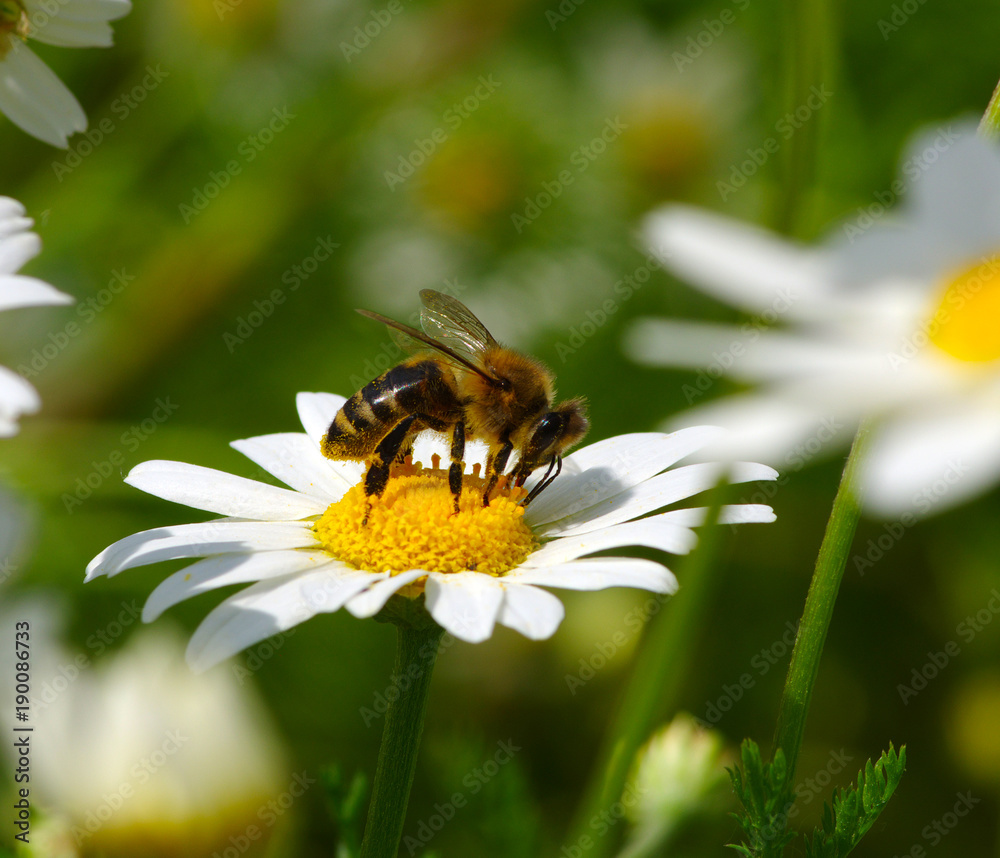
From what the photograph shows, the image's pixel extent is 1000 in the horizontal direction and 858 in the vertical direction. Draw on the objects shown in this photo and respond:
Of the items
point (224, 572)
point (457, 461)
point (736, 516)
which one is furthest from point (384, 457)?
point (736, 516)

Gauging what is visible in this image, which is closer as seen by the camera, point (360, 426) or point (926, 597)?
point (360, 426)

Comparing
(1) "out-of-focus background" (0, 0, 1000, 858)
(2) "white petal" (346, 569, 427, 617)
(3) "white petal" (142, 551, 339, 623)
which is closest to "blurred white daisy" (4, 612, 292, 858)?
A: (3) "white petal" (142, 551, 339, 623)

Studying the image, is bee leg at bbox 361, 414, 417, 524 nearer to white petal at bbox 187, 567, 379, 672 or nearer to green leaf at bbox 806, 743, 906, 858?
white petal at bbox 187, 567, 379, 672

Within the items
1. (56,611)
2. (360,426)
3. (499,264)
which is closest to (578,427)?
(360,426)

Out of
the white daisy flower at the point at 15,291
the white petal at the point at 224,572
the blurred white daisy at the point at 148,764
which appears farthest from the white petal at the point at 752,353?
the blurred white daisy at the point at 148,764

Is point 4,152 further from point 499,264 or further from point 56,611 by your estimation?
point 56,611

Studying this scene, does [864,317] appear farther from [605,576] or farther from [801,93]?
[605,576]

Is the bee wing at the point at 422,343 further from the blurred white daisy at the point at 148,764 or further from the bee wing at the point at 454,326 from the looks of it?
the blurred white daisy at the point at 148,764
